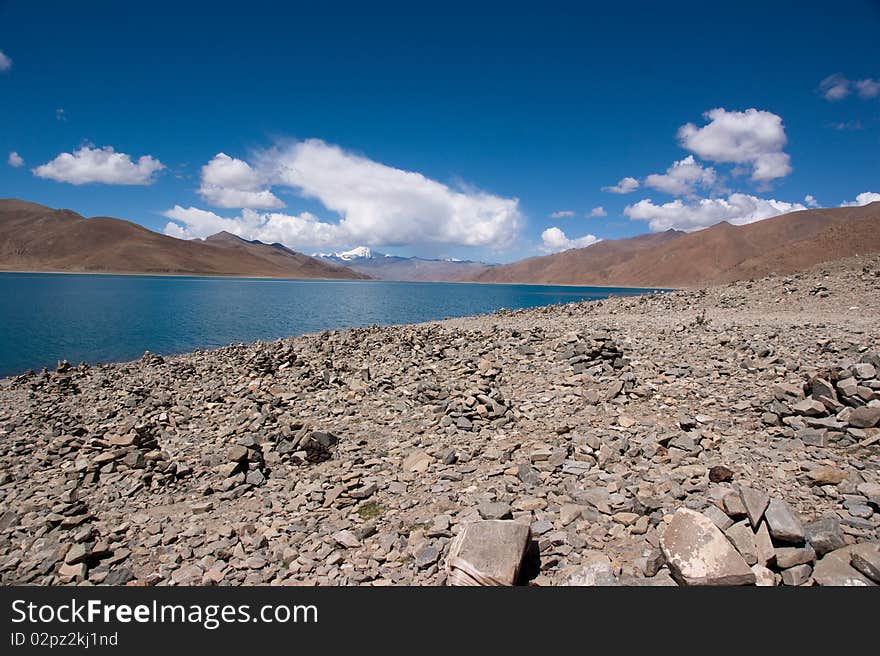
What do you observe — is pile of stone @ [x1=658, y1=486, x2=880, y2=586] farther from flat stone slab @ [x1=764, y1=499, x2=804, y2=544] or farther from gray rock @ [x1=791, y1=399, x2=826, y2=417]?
gray rock @ [x1=791, y1=399, x2=826, y2=417]

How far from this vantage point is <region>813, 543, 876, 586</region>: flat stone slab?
11.8 feet

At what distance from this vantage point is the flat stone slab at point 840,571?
141 inches

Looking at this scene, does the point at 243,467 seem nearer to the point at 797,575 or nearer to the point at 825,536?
the point at 797,575

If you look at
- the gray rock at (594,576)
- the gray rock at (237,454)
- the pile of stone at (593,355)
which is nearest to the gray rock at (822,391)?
the pile of stone at (593,355)

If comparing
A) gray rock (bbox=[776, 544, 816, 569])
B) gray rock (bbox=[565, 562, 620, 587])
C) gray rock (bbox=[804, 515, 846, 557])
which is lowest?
gray rock (bbox=[565, 562, 620, 587])

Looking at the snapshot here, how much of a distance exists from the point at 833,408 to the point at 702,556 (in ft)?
15.7

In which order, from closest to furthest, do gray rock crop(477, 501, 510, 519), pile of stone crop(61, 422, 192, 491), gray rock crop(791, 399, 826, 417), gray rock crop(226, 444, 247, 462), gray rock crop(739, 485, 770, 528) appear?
gray rock crop(739, 485, 770, 528)
gray rock crop(477, 501, 510, 519)
gray rock crop(791, 399, 826, 417)
gray rock crop(226, 444, 247, 462)
pile of stone crop(61, 422, 192, 491)

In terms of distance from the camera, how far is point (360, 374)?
12953 millimetres

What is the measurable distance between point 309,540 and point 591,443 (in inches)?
172

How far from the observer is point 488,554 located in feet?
13.7

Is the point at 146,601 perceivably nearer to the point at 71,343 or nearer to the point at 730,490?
the point at 730,490

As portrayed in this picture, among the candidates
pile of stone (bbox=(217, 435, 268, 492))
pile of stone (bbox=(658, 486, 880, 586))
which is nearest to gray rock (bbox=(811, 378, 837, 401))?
pile of stone (bbox=(658, 486, 880, 586))

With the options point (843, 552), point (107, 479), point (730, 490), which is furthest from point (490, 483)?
point (107, 479)

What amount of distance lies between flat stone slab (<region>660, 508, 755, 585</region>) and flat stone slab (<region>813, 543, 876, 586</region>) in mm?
610
